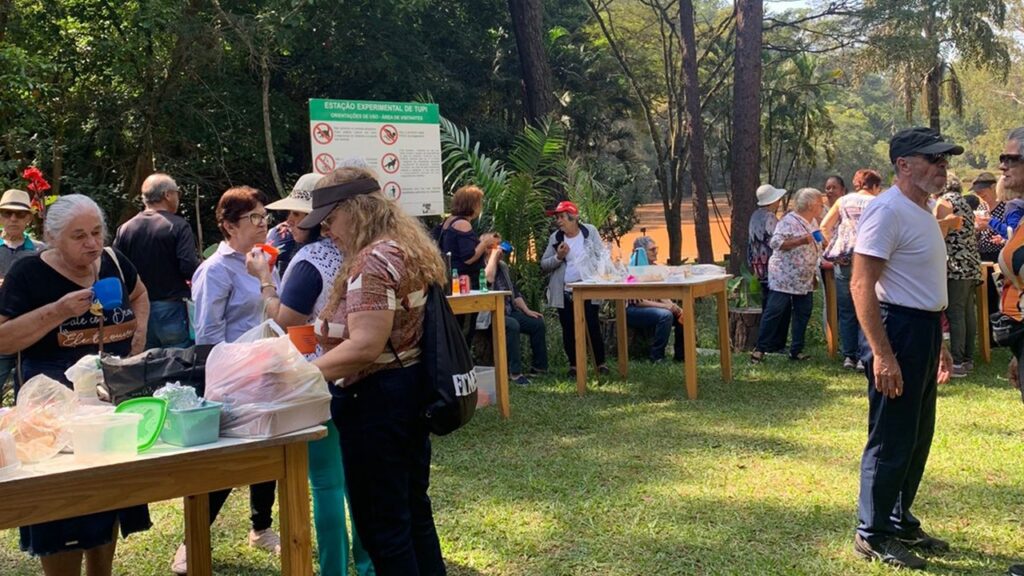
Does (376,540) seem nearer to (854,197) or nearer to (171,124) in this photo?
(854,197)

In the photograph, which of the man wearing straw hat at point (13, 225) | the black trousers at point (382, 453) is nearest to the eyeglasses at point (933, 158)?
the black trousers at point (382, 453)

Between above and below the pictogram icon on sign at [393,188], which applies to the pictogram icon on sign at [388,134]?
above

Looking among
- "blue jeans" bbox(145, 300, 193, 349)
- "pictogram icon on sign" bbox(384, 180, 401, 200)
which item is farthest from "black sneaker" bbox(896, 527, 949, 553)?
"pictogram icon on sign" bbox(384, 180, 401, 200)

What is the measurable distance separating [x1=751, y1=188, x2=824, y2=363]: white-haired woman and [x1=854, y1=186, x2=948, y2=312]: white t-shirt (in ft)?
17.6

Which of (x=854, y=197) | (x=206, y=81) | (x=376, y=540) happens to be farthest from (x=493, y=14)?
(x=376, y=540)

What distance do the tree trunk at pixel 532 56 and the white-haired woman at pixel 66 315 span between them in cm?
966

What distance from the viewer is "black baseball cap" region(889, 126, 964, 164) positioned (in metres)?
3.71

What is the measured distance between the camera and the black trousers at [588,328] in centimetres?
869

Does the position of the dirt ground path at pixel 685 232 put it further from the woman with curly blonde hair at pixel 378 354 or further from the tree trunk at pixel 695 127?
the woman with curly blonde hair at pixel 378 354

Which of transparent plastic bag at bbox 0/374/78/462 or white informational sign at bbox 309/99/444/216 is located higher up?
white informational sign at bbox 309/99/444/216

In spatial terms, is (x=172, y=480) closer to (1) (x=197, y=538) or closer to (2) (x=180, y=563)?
(1) (x=197, y=538)

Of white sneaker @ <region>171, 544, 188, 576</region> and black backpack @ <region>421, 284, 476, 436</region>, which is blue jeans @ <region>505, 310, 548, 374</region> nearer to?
white sneaker @ <region>171, 544, 188, 576</region>

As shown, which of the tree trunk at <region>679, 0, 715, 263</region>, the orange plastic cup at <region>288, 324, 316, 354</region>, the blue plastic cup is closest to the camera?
the orange plastic cup at <region>288, 324, 316, 354</region>

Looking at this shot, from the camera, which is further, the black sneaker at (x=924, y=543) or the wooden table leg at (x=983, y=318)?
the wooden table leg at (x=983, y=318)
